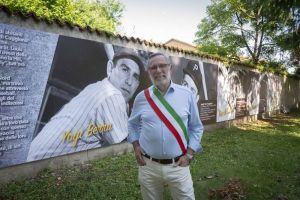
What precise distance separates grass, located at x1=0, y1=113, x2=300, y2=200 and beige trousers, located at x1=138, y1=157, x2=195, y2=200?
228 cm

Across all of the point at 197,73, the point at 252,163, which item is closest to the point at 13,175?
the point at 252,163

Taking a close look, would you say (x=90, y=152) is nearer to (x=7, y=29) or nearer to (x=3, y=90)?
(x=3, y=90)

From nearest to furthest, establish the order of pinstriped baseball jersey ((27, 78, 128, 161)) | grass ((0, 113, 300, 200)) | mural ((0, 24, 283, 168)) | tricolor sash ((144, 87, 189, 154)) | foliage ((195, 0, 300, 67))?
tricolor sash ((144, 87, 189, 154)) → grass ((0, 113, 300, 200)) → mural ((0, 24, 283, 168)) → pinstriped baseball jersey ((27, 78, 128, 161)) → foliage ((195, 0, 300, 67))

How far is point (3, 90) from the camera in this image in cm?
620

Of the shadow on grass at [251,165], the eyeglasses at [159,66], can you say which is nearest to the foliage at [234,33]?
the shadow on grass at [251,165]

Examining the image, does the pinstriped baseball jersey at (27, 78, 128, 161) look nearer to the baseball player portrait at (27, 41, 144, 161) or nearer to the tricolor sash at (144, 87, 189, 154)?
the baseball player portrait at (27, 41, 144, 161)

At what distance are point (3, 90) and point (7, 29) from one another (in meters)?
1.16

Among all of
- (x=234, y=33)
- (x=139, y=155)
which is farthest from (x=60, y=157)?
(x=234, y=33)

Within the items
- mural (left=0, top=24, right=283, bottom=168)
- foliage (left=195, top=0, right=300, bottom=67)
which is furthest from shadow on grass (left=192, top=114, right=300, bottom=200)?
foliage (left=195, top=0, right=300, bottom=67)

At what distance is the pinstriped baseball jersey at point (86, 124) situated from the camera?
7.28 m

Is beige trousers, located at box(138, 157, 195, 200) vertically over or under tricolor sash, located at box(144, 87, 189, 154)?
under

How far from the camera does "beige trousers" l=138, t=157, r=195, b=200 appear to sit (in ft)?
11.5

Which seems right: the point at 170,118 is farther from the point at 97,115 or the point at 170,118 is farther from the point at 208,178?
the point at 97,115

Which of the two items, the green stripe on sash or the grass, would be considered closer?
the green stripe on sash
